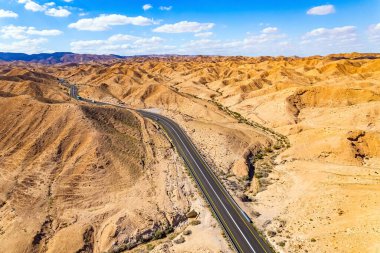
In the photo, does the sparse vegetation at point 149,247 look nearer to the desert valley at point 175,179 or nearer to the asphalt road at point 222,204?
the desert valley at point 175,179

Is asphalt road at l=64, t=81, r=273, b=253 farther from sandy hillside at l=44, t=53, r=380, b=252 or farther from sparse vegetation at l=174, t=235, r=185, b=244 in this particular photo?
sparse vegetation at l=174, t=235, r=185, b=244

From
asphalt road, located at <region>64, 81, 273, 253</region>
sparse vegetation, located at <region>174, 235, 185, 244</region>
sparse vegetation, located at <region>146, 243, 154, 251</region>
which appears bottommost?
sparse vegetation, located at <region>146, 243, 154, 251</region>

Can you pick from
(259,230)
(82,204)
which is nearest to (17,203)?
(82,204)

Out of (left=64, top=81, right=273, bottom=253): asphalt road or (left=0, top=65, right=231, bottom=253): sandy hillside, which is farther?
(left=0, top=65, right=231, bottom=253): sandy hillside

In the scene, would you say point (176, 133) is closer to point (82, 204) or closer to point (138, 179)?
point (138, 179)

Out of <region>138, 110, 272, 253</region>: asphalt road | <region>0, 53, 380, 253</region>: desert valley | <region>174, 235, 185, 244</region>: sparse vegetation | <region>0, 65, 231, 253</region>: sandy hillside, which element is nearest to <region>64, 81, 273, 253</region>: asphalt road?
<region>138, 110, 272, 253</region>: asphalt road

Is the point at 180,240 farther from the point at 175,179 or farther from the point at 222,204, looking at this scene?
the point at 175,179

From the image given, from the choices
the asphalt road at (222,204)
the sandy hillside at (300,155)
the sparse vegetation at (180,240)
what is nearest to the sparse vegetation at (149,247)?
the sparse vegetation at (180,240)
